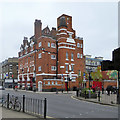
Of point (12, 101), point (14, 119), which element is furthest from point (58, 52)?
point (14, 119)

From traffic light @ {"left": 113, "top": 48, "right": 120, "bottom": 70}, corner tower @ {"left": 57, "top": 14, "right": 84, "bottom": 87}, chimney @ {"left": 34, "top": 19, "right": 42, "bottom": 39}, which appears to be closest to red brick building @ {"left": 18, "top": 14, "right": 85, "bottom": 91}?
corner tower @ {"left": 57, "top": 14, "right": 84, "bottom": 87}

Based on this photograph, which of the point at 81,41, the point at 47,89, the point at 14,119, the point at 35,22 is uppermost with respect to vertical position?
the point at 35,22

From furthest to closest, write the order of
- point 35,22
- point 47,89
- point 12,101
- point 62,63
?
1. point 35,22
2. point 62,63
3. point 47,89
4. point 12,101

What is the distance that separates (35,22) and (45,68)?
17436 mm

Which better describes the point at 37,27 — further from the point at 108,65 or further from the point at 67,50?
the point at 108,65

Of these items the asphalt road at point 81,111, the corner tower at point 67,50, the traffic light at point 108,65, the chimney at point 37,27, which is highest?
the chimney at point 37,27

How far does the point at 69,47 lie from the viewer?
49344 millimetres

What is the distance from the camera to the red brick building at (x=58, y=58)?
46.8 metres

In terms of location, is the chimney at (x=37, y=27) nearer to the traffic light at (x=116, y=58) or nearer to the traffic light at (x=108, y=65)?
the traffic light at (x=108, y=65)

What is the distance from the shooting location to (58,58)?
49375mm

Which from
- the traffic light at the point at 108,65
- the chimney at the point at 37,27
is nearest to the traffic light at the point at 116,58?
the traffic light at the point at 108,65

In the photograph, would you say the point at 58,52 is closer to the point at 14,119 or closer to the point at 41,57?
the point at 41,57

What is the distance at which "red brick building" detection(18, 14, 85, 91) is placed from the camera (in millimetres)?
46756

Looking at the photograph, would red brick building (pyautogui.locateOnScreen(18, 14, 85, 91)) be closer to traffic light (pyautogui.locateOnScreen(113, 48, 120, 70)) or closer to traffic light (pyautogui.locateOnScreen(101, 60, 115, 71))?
A: traffic light (pyautogui.locateOnScreen(101, 60, 115, 71))
